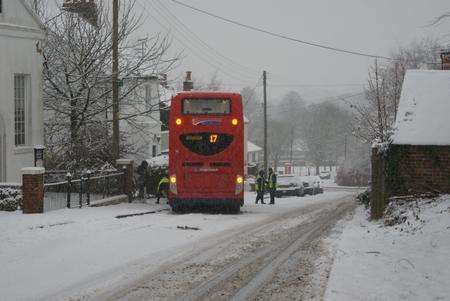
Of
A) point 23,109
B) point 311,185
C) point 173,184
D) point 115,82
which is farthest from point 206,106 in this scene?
point 311,185

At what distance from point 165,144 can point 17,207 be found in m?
37.3

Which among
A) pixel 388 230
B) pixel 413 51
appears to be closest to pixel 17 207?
pixel 388 230

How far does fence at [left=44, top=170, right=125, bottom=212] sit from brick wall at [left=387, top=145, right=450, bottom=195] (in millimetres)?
9127

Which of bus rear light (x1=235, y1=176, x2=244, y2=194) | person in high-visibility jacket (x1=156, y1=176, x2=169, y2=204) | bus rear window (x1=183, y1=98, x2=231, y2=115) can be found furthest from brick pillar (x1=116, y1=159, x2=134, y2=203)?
bus rear light (x1=235, y1=176, x2=244, y2=194)

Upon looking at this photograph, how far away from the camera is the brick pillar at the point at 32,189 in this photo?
16.7m

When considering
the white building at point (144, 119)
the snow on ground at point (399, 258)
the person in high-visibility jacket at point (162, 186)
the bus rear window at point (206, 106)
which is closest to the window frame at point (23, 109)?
the person in high-visibility jacket at point (162, 186)

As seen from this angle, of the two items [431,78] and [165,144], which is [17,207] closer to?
[431,78]

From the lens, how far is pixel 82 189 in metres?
20.1

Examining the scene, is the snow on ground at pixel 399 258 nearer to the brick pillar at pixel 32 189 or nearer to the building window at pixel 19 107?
the brick pillar at pixel 32 189

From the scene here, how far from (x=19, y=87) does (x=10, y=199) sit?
25.8 ft

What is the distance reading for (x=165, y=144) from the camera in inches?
2154

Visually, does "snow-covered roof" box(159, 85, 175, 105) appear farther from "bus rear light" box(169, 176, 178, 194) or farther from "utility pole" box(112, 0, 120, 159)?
"bus rear light" box(169, 176, 178, 194)

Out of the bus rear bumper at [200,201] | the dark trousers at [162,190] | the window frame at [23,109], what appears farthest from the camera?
the dark trousers at [162,190]

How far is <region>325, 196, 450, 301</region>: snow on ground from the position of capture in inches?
324
